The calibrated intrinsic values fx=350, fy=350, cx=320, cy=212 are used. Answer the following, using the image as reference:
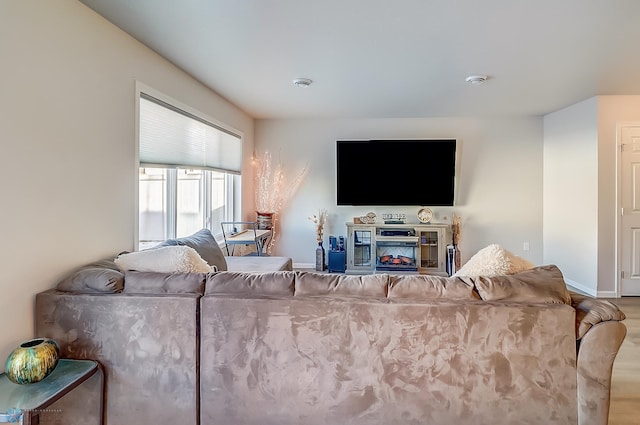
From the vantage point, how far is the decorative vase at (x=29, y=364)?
1.41 metres

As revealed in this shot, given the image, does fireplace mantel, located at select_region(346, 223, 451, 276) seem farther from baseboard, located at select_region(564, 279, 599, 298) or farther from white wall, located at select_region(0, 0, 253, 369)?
white wall, located at select_region(0, 0, 253, 369)

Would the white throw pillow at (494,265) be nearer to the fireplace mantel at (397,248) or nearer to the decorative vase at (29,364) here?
the decorative vase at (29,364)

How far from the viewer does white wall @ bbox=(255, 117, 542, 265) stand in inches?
208

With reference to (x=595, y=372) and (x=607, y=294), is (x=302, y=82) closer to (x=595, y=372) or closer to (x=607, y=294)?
(x=595, y=372)

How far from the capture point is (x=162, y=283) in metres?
1.73

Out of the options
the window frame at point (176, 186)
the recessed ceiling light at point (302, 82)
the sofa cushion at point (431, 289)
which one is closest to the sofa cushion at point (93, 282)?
the window frame at point (176, 186)

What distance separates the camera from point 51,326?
171 centimetres

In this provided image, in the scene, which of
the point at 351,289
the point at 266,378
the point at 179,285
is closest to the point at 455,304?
the point at 351,289

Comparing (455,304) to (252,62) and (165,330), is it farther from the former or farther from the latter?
(252,62)

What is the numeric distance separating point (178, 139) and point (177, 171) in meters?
0.39

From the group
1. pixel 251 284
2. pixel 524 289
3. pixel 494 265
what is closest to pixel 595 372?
pixel 524 289

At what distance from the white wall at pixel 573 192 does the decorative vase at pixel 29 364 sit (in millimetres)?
5229

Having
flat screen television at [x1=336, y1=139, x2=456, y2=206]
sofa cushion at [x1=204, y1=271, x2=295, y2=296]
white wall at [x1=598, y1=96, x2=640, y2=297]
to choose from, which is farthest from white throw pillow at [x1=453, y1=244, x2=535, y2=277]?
flat screen television at [x1=336, y1=139, x2=456, y2=206]

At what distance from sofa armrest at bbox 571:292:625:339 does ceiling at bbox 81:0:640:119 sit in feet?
5.62
